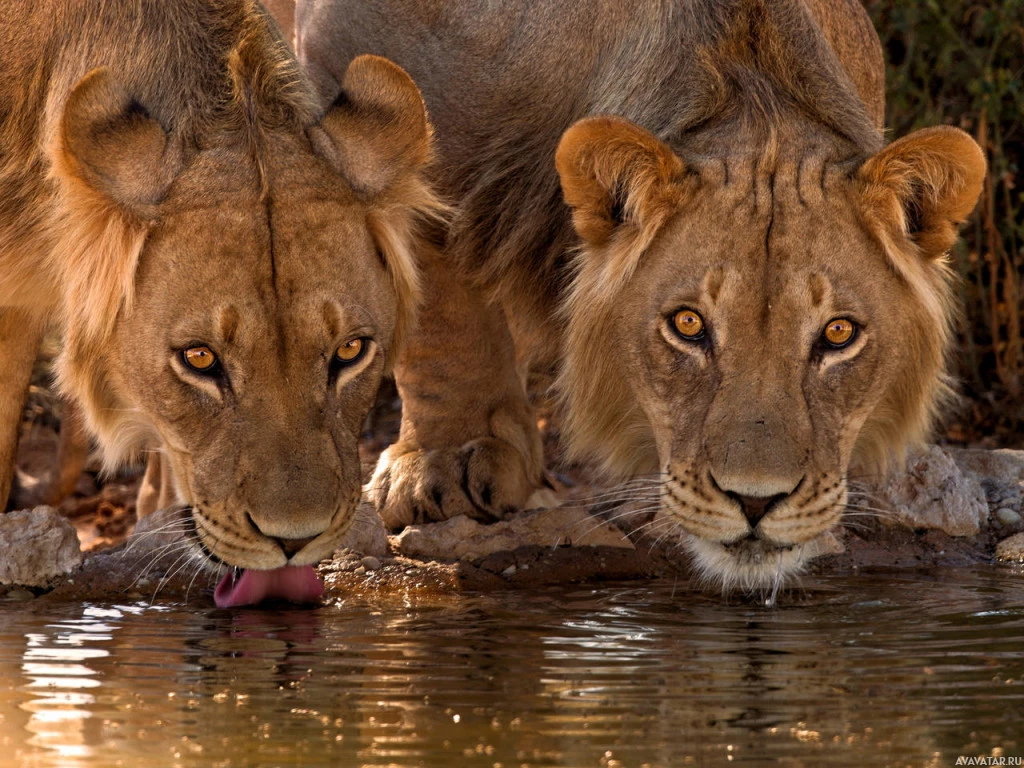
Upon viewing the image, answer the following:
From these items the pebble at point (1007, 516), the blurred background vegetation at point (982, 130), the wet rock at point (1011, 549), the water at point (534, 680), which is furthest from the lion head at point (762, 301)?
the blurred background vegetation at point (982, 130)

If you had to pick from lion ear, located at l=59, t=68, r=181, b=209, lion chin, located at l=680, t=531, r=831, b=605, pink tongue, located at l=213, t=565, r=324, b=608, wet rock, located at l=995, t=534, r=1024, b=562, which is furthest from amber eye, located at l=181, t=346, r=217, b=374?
wet rock, located at l=995, t=534, r=1024, b=562

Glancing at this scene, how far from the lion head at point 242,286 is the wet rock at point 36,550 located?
0.50 meters

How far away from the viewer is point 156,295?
4348mm

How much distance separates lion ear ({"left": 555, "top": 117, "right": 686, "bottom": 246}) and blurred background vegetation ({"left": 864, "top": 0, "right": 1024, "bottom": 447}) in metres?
2.93

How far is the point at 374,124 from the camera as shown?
15.3ft

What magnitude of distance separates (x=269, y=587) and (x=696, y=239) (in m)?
1.47

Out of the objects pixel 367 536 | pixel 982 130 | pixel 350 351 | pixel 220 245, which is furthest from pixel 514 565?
pixel 982 130

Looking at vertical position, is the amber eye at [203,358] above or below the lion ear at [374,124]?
below

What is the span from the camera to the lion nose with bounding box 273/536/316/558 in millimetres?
4234

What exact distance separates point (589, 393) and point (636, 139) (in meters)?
0.86

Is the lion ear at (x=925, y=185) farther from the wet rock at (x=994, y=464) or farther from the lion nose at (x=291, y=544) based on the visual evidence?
the lion nose at (x=291, y=544)

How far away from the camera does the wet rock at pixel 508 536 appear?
206 inches

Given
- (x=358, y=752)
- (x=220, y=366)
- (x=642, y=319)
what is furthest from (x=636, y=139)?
(x=358, y=752)

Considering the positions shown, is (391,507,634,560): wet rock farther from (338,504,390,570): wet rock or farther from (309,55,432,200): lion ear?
(309,55,432,200): lion ear
